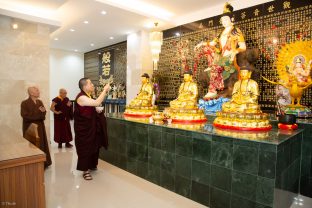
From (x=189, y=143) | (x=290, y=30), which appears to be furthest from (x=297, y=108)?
(x=189, y=143)

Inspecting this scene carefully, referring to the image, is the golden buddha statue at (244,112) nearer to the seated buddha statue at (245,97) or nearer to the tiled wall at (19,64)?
the seated buddha statue at (245,97)

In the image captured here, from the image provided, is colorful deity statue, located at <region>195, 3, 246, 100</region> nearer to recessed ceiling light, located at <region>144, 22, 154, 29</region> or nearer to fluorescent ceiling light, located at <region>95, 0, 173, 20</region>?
fluorescent ceiling light, located at <region>95, 0, 173, 20</region>

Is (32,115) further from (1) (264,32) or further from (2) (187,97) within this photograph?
(1) (264,32)

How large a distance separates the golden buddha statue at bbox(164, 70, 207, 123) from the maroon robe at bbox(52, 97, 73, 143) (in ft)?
7.62

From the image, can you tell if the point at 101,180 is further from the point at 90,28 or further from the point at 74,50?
the point at 74,50

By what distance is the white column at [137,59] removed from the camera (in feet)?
19.7

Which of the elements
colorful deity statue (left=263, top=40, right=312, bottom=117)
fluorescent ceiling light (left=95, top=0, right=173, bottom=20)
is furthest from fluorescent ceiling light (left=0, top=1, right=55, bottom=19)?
colorful deity statue (left=263, top=40, right=312, bottom=117)

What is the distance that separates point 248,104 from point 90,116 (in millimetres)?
1987

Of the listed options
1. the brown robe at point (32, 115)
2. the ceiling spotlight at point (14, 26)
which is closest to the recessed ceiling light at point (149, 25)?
the ceiling spotlight at point (14, 26)

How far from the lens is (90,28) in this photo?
6.07 metres

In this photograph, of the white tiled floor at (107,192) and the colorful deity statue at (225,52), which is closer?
the white tiled floor at (107,192)

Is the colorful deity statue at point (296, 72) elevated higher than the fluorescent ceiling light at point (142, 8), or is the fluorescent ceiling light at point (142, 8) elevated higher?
the fluorescent ceiling light at point (142, 8)

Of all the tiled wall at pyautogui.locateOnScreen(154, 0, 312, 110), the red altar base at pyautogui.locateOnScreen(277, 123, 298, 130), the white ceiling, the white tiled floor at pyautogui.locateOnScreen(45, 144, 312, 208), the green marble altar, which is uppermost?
the white ceiling

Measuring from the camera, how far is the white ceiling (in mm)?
4453
